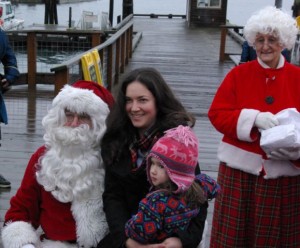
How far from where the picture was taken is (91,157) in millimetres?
2449

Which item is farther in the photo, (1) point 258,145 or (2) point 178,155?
(1) point 258,145

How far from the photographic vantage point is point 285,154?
2832 mm

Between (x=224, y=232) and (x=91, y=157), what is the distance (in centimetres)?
108

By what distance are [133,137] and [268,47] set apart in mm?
939

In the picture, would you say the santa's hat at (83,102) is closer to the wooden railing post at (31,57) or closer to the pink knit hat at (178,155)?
the pink knit hat at (178,155)

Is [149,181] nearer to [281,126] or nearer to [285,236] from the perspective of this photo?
[281,126]

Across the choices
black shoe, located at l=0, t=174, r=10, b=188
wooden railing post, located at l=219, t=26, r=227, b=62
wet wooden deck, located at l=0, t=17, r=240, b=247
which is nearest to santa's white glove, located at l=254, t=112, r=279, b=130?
wet wooden deck, located at l=0, t=17, r=240, b=247

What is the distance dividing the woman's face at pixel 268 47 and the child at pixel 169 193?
3.00 feet

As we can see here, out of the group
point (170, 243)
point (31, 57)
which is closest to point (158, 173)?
point (170, 243)

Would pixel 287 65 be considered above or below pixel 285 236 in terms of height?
above

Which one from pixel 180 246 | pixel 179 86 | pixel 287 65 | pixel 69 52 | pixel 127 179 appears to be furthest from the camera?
pixel 69 52

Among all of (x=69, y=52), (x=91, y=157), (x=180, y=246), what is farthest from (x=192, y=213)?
(x=69, y=52)

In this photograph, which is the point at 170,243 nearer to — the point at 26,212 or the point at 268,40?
the point at 26,212

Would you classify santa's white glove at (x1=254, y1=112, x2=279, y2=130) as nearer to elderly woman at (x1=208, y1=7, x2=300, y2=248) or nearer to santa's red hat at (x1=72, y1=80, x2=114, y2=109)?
elderly woman at (x1=208, y1=7, x2=300, y2=248)
